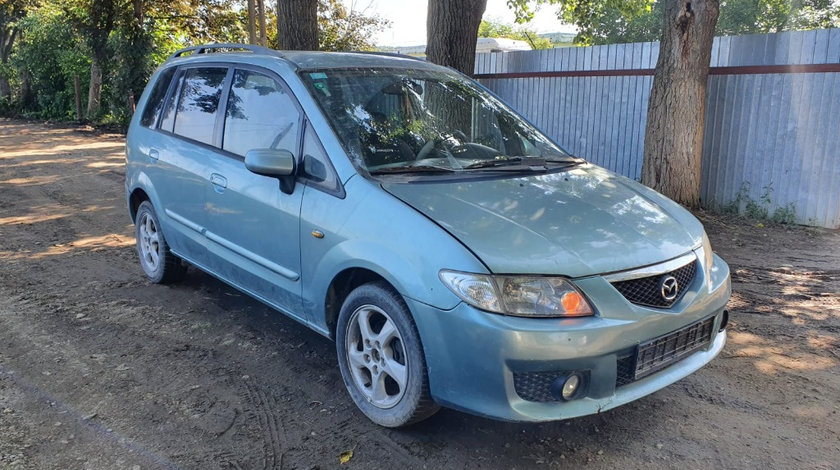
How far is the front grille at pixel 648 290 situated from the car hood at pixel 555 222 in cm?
7

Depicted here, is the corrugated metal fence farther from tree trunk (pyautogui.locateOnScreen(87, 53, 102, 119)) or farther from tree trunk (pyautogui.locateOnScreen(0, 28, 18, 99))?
tree trunk (pyautogui.locateOnScreen(0, 28, 18, 99))

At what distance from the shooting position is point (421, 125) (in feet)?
13.9

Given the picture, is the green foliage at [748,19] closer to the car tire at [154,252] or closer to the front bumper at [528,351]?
the car tire at [154,252]

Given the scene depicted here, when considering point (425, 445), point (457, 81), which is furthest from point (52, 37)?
point (425, 445)

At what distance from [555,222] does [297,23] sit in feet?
27.6

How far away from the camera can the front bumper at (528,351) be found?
116 inches

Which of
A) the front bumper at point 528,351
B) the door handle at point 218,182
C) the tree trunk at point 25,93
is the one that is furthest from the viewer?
the tree trunk at point 25,93

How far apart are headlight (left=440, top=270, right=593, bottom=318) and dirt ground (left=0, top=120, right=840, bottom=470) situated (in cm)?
78

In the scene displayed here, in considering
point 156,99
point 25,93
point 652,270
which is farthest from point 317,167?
point 25,93

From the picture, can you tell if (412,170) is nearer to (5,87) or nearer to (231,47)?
(231,47)

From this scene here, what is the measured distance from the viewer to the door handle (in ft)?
14.8

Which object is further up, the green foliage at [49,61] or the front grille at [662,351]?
the green foliage at [49,61]

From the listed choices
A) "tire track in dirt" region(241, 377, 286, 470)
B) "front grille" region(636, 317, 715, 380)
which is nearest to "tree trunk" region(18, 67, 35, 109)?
"tire track in dirt" region(241, 377, 286, 470)

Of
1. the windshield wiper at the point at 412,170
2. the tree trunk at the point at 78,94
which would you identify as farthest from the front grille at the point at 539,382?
the tree trunk at the point at 78,94
